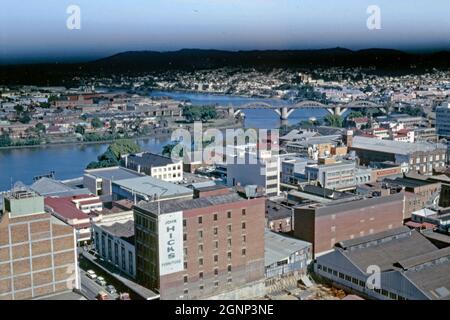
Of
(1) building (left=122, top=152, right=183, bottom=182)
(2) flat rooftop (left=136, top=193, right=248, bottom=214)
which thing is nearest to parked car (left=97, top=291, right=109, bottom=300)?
(2) flat rooftop (left=136, top=193, right=248, bottom=214)

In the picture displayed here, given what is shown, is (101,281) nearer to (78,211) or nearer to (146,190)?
(78,211)

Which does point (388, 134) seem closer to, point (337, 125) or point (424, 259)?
point (337, 125)

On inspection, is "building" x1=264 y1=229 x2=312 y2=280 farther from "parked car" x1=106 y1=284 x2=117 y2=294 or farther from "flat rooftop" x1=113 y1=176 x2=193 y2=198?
"flat rooftop" x1=113 y1=176 x2=193 y2=198

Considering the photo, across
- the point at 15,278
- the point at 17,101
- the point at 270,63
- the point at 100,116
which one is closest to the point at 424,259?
the point at 15,278

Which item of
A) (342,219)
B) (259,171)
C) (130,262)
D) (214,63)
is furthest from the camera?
(214,63)

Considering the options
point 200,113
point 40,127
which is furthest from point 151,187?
point 200,113
